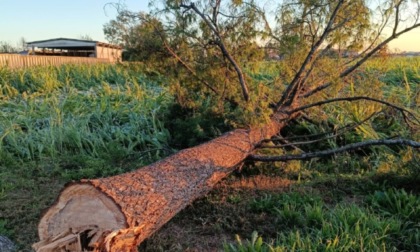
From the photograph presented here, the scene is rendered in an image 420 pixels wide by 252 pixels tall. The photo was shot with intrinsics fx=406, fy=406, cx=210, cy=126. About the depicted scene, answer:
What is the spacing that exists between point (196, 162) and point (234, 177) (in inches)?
42.1

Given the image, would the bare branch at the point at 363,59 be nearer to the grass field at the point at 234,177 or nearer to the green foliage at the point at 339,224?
the grass field at the point at 234,177

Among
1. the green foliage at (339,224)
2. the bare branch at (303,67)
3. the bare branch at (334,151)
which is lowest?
the green foliage at (339,224)

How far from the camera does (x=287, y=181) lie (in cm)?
386

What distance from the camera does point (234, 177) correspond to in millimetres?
4000

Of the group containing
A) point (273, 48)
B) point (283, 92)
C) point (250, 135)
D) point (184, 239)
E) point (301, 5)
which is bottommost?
point (184, 239)

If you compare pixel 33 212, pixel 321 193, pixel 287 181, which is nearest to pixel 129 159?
pixel 33 212

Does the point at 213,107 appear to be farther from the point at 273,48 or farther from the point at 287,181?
the point at 287,181

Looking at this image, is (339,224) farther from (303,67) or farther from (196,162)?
(303,67)

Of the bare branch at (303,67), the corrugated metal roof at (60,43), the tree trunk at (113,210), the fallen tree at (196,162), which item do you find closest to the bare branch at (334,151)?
the fallen tree at (196,162)

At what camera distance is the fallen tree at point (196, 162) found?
6.91 ft

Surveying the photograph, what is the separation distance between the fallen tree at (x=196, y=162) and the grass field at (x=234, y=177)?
277 millimetres

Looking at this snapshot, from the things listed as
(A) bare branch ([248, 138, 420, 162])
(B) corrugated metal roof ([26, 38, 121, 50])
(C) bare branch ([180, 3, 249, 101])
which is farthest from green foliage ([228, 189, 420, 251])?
(B) corrugated metal roof ([26, 38, 121, 50])

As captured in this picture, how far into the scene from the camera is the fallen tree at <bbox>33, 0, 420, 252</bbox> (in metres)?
2.11

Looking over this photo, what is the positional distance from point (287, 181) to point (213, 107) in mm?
1162
